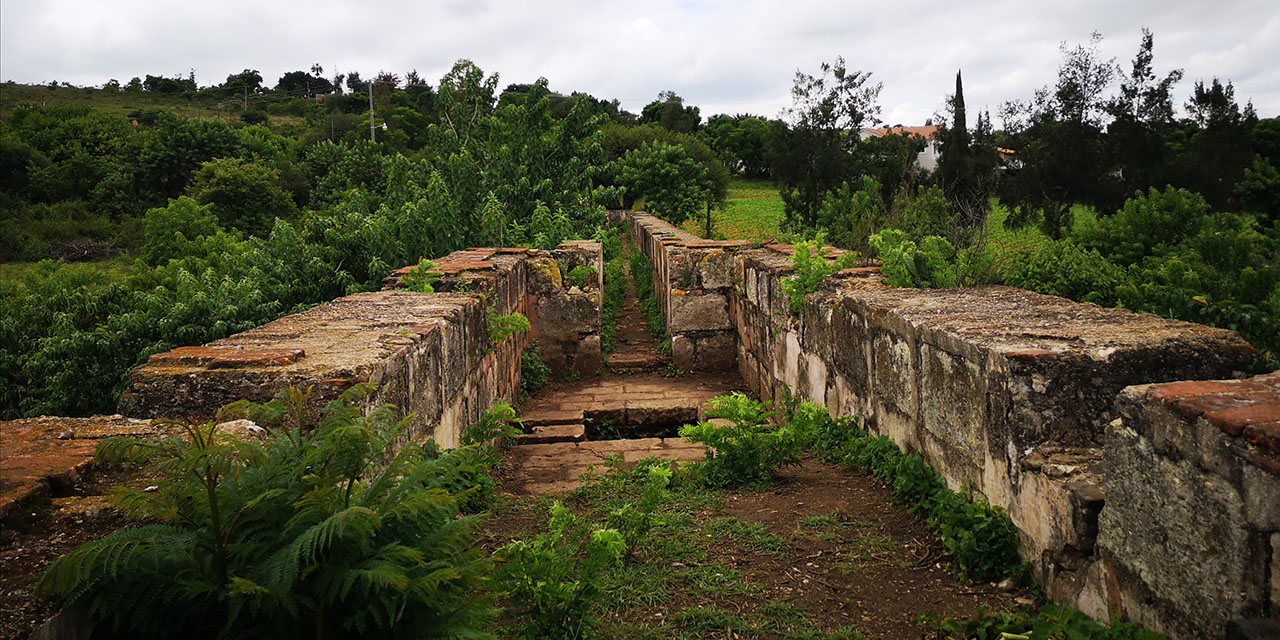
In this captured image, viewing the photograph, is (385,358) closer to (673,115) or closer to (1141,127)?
(1141,127)

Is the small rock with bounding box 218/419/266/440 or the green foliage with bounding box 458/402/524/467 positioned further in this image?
the green foliage with bounding box 458/402/524/467

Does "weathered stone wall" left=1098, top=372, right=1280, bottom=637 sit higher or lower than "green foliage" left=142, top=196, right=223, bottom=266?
lower

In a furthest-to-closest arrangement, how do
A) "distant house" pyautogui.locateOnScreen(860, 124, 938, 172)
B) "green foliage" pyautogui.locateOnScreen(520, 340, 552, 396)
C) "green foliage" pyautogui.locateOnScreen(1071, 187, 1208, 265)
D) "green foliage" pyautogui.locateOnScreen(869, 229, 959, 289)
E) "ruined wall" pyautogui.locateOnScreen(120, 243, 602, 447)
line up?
"distant house" pyautogui.locateOnScreen(860, 124, 938, 172) < "green foliage" pyautogui.locateOnScreen(1071, 187, 1208, 265) < "green foliage" pyautogui.locateOnScreen(520, 340, 552, 396) < "green foliage" pyautogui.locateOnScreen(869, 229, 959, 289) < "ruined wall" pyautogui.locateOnScreen(120, 243, 602, 447)

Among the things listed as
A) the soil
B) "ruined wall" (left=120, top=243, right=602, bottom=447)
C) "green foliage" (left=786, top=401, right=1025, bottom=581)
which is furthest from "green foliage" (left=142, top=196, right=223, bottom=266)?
the soil


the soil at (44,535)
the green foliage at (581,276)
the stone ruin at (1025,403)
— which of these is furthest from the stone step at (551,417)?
the soil at (44,535)

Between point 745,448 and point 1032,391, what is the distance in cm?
183

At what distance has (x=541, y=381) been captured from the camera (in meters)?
8.08

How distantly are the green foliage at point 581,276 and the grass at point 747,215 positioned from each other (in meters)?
9.34

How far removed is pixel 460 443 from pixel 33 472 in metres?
2.88

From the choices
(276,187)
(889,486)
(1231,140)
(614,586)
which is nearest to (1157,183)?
(1231,140)

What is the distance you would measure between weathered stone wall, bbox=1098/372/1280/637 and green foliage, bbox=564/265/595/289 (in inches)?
258

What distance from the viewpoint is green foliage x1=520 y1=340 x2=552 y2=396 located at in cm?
788

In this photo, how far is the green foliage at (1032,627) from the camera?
219cm

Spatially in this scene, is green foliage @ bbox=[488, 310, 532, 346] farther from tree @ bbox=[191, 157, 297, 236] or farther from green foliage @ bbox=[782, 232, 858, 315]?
tree @ bbox=[191, 157, 297, 236]
